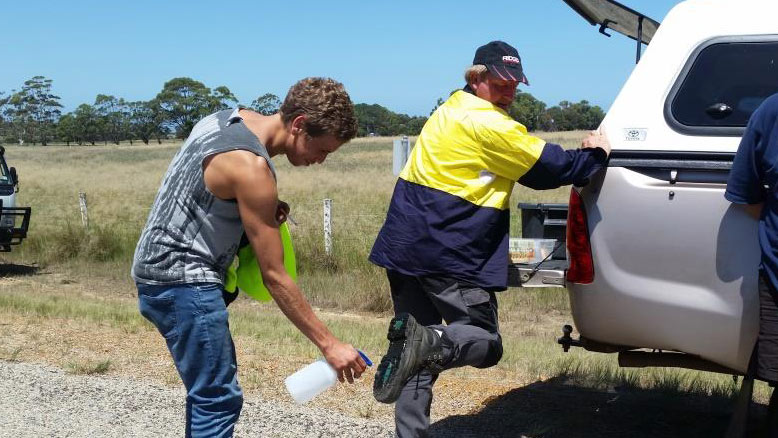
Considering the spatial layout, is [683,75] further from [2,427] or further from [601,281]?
[2,427]

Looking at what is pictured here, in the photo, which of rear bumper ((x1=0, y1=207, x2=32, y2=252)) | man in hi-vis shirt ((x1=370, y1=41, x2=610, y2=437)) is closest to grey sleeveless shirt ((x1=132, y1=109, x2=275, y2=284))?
man in hi-vis shirt ((x1=370, y1=41, x2=610, y2=437))

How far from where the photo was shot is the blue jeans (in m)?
3.19

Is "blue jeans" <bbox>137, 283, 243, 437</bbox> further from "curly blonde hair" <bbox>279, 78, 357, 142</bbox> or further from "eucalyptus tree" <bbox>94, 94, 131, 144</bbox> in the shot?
"eucalyptus tree" <bbox>94, 94, 131, 144</bbox>

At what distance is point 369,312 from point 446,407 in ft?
18.5

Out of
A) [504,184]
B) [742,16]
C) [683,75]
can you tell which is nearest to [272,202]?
[504,184]

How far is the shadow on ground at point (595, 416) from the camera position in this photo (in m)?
4.67

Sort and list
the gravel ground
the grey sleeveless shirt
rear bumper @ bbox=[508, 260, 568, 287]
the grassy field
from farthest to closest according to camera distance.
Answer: the grassy field → the gravel ground → rear bumper @ bbox=[508, 260, 568, 287] → the grey sleeveless shirt

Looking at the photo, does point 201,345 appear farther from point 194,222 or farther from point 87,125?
point 87,125

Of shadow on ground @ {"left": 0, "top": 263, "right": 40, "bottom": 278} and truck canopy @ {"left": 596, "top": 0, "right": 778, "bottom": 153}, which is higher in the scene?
truck canopy @ {"left": 596, "top": 0, "right": 778, "bottom": 153}

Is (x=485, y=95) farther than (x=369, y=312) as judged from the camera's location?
No

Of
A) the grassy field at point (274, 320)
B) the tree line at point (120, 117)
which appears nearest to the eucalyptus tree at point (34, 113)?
the tree line at point (120, 117)

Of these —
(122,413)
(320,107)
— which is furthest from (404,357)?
(122,413)

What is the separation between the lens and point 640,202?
144 inches

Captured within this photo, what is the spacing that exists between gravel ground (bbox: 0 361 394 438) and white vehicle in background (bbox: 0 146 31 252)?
9314 mm
